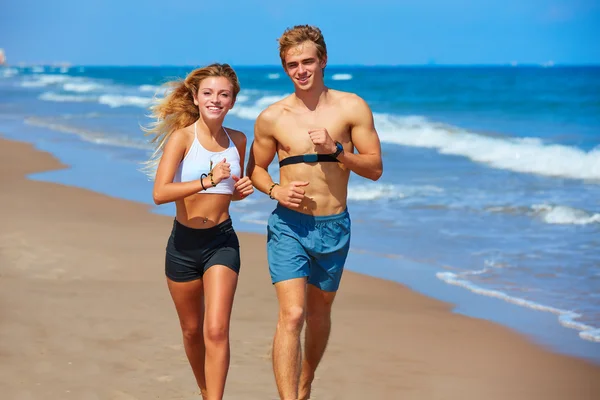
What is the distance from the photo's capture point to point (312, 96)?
503 centimetres

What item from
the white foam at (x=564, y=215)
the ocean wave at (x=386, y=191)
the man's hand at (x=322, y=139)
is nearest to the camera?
the man's hand at (x=322, y=139)

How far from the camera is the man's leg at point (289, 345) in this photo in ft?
15.1

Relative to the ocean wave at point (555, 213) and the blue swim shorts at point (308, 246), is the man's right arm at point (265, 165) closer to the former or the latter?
the blue swim shorts at point (308, 246)

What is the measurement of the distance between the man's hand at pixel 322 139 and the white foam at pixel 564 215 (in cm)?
673

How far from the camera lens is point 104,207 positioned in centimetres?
1141

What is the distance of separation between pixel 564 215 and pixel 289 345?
7349 mm

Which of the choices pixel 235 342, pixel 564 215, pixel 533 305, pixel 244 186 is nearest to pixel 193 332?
pixel 244 186

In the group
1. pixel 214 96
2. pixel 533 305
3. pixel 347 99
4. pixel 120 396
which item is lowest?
pixel 120 396

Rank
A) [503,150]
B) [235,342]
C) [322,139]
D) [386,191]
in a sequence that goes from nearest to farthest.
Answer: [322,139] < [235,342] < [386,191] < [503,150]

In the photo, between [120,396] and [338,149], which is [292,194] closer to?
[338,149]

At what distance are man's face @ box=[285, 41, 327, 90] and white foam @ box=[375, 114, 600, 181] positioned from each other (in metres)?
11.9

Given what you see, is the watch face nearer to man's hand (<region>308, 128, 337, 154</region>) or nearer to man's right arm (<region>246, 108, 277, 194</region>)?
man's hand (<region>308, 128, 337, 154</region>)

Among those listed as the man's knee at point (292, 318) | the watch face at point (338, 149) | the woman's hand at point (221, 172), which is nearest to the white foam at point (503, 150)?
the watch face at point (338, 149)

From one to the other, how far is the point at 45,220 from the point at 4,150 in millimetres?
8338
